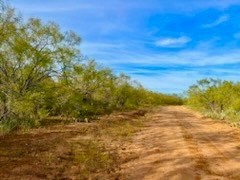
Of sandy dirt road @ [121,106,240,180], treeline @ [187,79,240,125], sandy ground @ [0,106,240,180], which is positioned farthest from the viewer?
treeline @ [187,79,240,125]

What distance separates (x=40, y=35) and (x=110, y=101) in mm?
30670

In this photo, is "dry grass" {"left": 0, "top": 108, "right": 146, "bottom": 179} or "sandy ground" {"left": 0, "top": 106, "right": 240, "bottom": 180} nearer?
"sandy ground" {"left": 0, "top": 106, "right": 240, "bottom": 180}

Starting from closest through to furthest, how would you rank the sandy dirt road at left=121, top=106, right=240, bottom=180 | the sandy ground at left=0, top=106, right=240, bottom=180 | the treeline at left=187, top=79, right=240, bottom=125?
the sandy ground at left=0, top=106, right=240, bottom=180
the sandy dirt road at left=121, top=106, right=240, bottom=180
the treeline at left=187, top=79, right=240, bottom=125

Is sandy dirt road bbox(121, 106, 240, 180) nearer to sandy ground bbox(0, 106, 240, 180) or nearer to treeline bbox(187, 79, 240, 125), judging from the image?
sandy ground bbox(0, 106, 240, 180)

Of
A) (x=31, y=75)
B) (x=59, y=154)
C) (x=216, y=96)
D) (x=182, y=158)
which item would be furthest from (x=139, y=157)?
(x=216, y=96)

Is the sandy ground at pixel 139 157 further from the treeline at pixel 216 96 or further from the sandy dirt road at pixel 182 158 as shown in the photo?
the treeline at pixel 216 96

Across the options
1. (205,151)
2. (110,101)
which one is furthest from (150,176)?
(110,101)

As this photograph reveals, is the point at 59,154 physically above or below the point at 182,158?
above

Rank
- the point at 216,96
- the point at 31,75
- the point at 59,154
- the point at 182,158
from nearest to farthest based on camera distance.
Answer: the point at 182,158, the point at 59,154, the point at 31,75, the point at 216,96

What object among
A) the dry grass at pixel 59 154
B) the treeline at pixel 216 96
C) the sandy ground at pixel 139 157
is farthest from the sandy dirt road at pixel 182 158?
the treeline at pixel 216 96

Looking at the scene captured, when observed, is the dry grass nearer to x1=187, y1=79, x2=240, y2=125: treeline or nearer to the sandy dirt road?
the sandy dirt road

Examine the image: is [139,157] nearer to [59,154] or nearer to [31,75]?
[59,154]

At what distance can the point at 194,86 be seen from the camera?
2413 inches

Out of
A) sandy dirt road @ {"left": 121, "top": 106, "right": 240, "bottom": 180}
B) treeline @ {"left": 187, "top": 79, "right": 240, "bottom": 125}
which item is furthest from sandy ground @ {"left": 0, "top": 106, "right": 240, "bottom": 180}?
treeline @ {"left": 187, "top": 79, "right": 240, "bottom": 125}
